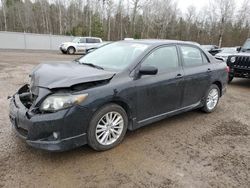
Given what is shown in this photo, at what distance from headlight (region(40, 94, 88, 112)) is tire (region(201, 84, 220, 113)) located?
3.19m

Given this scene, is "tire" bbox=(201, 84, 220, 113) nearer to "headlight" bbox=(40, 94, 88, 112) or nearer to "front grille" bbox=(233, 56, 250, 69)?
"headlight" bbox=(40, 94, 88, 112)

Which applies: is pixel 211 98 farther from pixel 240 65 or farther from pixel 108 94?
pixel 240 65

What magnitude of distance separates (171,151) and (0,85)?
19.0 ft

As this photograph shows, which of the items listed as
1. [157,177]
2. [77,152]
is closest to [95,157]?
[77,152]

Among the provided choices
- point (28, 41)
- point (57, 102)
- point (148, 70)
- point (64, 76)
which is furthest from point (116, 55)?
point (28, 41)

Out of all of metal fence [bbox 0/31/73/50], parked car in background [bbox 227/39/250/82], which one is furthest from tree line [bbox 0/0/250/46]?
parked car in background [bbox 227/39/250/82]

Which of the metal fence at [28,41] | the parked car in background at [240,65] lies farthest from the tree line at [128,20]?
the parked car in background at [240,65]

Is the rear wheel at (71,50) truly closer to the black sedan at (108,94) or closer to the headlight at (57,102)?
the black sedan at (108,94)

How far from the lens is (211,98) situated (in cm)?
519

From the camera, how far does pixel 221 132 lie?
166 inches

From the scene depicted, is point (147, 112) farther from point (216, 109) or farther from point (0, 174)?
point (216, 109)

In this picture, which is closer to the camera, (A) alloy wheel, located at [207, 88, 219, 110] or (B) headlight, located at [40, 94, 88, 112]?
(B) headlight, located at [40, 94, 88, 112]

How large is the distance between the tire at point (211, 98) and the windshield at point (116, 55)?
202 cm

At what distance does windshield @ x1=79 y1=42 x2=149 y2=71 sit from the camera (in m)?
3.69
